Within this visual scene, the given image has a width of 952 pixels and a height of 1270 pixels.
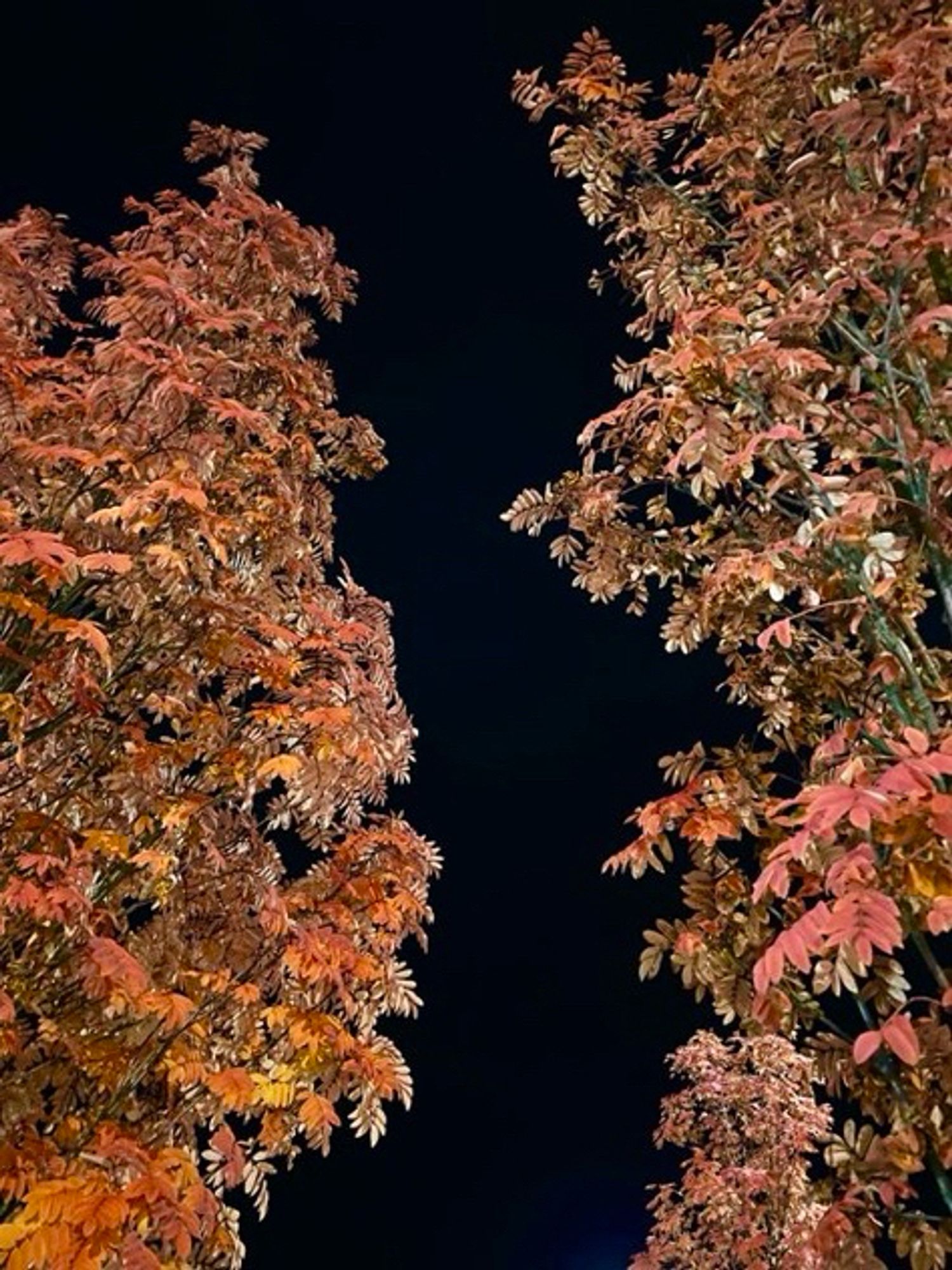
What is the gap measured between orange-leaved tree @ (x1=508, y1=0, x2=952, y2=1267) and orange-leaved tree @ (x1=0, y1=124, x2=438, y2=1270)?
1.00m

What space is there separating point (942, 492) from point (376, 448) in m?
3.00

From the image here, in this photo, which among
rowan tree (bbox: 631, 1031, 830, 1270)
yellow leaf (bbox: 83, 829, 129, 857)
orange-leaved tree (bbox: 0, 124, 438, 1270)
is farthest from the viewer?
rowan tree (bbox: 631, 1031, 830, 1270)

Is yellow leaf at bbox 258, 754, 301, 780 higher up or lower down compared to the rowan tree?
higher up

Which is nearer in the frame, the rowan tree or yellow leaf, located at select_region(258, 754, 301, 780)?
yellow leaf, located at select_region(258, 754, 301, 780)

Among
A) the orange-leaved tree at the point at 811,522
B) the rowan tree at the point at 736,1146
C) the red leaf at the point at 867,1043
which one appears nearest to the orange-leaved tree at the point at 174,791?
the orange-leaved tree at the point at 811,522

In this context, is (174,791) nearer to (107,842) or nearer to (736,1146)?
(107,842)

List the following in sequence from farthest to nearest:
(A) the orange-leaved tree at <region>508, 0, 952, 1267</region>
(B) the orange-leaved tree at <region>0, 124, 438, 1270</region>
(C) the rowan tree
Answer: (C) the rowan tree < (B) the orange-leaved tree at <region>0, 124, 438, 1270</region> < (A) the orange-leaved tree at <region>508, 0, 952, 1267</region>

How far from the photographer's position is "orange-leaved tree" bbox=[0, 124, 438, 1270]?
3.10 m

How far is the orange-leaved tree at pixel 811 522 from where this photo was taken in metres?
2.58

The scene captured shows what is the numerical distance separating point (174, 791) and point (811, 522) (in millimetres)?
2267

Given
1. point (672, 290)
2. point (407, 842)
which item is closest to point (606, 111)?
point (672, 290)

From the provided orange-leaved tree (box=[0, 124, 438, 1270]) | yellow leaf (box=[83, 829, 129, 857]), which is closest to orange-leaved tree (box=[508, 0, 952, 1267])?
orange-leaved tree (box=[0, 124, 438, 1270])

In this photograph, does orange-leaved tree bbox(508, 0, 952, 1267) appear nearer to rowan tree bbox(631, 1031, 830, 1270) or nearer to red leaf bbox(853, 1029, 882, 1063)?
red leaf bbox(853, 1029, 882, 1063)

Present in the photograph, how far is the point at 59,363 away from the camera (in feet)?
13.3
